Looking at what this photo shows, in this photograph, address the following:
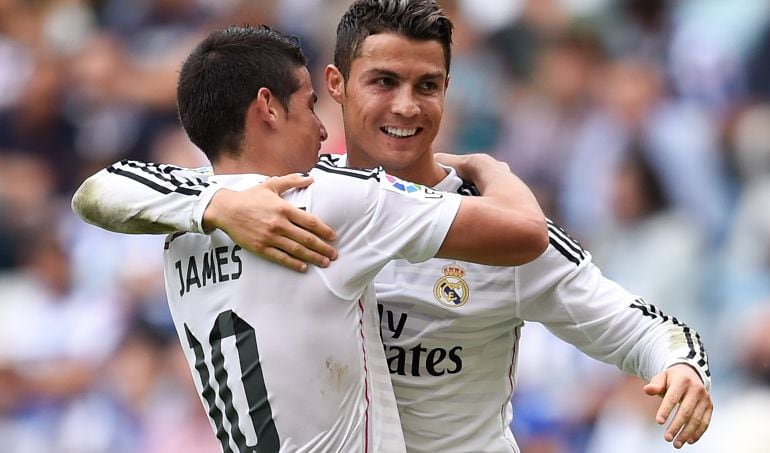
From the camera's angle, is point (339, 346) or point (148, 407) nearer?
point (339, 346)

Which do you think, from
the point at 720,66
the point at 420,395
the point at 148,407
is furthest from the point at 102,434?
the point at 420,395

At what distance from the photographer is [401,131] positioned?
4.29 metres

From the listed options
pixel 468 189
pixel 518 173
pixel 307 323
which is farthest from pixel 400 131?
pixel 518 173

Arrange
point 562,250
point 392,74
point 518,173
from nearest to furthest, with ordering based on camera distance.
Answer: point 562,250
point 392,74
point 518,173

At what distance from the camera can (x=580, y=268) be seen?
13.7ft

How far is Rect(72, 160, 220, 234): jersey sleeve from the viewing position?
3752mm

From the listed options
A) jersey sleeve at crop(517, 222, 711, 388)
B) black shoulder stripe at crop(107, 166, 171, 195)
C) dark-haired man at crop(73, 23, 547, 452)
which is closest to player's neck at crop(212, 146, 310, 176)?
dark-haired man at crop(73, 23, 547, 452)

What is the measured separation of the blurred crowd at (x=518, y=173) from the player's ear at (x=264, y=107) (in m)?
3.71

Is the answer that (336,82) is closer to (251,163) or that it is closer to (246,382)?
(251,163)

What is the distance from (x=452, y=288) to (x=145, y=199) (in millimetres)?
989

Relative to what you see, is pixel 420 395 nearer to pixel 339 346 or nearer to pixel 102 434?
pixel 339 346

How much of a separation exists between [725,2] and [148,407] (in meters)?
4.38

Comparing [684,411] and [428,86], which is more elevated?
[428,86]

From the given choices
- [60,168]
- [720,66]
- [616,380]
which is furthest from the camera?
[60,168]
